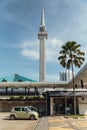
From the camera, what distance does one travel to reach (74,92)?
34594mm

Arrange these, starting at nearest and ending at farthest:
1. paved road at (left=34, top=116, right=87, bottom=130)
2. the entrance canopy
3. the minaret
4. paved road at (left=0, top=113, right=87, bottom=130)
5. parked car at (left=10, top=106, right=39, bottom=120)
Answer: paved road at (left=34, top=116, right=87, bottom=130) → paved road at (left=0, top=113, right=87, bottom=130) → parked car at (left=10, top=106, right=39, bottom=120) → the entrance canopy → the minaret

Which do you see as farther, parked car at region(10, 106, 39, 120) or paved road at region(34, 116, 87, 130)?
parked car at region(10, 106, 39, 120)

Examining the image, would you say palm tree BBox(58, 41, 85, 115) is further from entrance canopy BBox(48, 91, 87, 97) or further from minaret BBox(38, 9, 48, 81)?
minaret BBox(38, 9, 48, 81)

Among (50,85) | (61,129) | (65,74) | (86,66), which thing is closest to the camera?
(61,129)

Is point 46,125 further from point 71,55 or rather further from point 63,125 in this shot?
point 71,55

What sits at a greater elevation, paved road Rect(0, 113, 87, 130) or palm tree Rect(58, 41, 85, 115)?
palm tree Rect(58, 41, 85, 115)

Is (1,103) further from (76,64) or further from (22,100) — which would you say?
(76,64)

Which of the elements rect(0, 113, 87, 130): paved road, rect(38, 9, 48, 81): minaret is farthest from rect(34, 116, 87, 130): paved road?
rect(38, 9, 48, 81): minaret

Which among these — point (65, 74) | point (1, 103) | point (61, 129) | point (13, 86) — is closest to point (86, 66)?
point (61, 129)

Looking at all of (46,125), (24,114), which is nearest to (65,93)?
(24,114)

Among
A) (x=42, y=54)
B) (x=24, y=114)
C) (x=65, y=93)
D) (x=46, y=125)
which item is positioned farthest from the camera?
(x=42, y=54)

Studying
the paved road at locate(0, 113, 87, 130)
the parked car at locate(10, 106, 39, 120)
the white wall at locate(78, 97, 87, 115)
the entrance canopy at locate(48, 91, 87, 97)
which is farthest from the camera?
the white wall at locate(78, 97, 87, 115)

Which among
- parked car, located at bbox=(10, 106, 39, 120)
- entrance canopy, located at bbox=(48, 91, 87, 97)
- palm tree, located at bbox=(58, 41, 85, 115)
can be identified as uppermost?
palm tree, located at bbox=(58, 41, 85, 115)

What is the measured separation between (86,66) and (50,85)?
1363 inches
